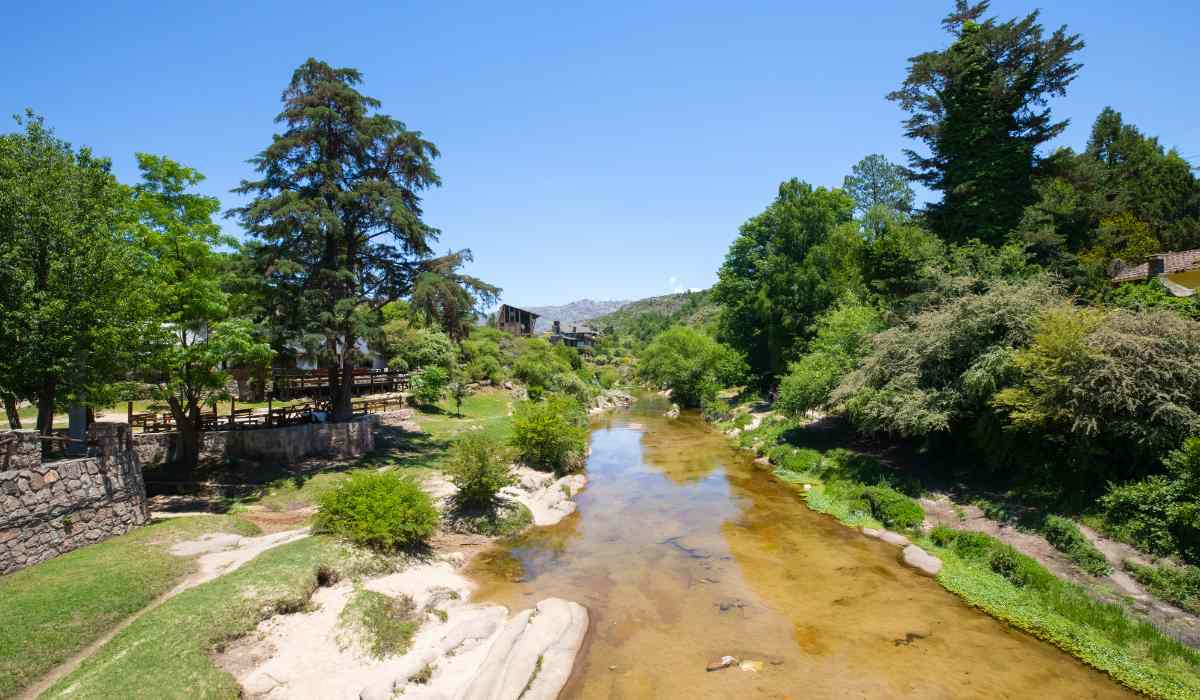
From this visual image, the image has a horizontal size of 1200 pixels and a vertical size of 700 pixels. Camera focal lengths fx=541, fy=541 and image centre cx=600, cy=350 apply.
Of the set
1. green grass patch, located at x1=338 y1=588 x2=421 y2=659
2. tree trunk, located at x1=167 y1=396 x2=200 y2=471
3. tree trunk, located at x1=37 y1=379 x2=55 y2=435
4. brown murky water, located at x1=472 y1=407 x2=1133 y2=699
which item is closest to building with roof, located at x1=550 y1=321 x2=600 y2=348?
tree trunk, located at x1=167 y1=396 x2=200 y2=471

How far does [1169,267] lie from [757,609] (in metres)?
31.1

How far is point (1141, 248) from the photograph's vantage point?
3344 cm

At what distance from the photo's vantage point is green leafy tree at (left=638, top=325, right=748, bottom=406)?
4750cm

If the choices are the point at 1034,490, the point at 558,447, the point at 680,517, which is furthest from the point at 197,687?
the point at 1034,490

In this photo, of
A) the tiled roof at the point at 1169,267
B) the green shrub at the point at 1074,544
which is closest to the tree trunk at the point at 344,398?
the green shrub at the point at 1074,544

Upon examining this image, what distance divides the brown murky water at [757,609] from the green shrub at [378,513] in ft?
7.44

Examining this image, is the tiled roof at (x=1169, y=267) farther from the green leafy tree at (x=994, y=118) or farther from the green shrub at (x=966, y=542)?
the green shrub at (x=966, y=542)

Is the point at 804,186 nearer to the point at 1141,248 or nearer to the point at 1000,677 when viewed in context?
the point at 1141,248

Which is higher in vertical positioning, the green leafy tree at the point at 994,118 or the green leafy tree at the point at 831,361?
the green leafy tree at the point at 994,118

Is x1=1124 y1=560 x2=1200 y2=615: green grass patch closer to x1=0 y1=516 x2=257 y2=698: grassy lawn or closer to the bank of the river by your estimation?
the bank of the river

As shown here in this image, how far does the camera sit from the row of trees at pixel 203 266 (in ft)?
43.7

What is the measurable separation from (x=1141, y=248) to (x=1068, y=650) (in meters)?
35.2

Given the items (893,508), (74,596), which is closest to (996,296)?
(893,508)

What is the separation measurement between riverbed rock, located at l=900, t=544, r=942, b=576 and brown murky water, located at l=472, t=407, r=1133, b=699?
404 millimetres
